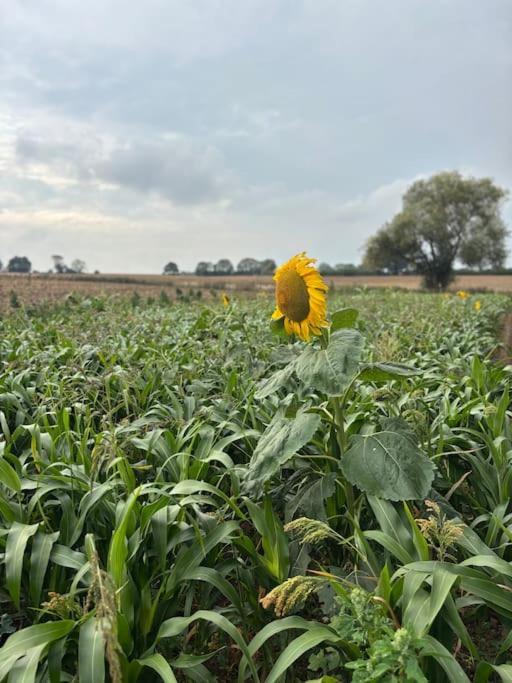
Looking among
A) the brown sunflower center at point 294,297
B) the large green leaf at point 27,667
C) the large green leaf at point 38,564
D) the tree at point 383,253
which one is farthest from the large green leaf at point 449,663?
the tree at point 383,253

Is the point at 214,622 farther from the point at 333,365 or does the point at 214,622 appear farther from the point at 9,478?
the point at 9,478

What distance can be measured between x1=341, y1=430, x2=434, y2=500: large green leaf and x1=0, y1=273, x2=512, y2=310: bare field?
1.03 metres

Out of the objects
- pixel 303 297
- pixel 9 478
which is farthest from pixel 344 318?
pixel 9 478

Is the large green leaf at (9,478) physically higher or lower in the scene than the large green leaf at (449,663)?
higher

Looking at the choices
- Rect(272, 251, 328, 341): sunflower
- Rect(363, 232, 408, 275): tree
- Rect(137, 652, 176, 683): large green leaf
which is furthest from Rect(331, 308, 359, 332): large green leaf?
Rect(363, 232, 408, 275): tree

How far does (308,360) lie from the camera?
1.87 metres

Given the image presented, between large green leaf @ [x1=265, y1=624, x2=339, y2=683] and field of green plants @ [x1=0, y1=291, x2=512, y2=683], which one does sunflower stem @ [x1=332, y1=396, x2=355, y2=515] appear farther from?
large green leaf @ [x1=265, y1=624, x2=339, y2=683]

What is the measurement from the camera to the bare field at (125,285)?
50.0ft

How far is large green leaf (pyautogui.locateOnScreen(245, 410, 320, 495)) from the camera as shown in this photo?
1.75 meters

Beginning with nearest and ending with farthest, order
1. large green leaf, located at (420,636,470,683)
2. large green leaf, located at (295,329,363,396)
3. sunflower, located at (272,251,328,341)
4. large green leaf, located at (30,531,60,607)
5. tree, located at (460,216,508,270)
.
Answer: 1. large green leaf, located at (420,636,470,683)
2. large green leaf, located at (295,329,363,396)
3. large green leaf, located at (30,531,60,607)
4. sunflower, located at (272,251,328,341)
5. tree, located at (460,216,508,270)

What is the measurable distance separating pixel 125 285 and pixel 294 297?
24.4m

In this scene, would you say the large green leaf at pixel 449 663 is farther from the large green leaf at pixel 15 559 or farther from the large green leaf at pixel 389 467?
the large green leaf at pixel 15 559

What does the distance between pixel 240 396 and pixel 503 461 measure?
1.70 m

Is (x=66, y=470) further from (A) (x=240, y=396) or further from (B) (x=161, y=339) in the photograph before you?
(B) (x=161, y=339)
